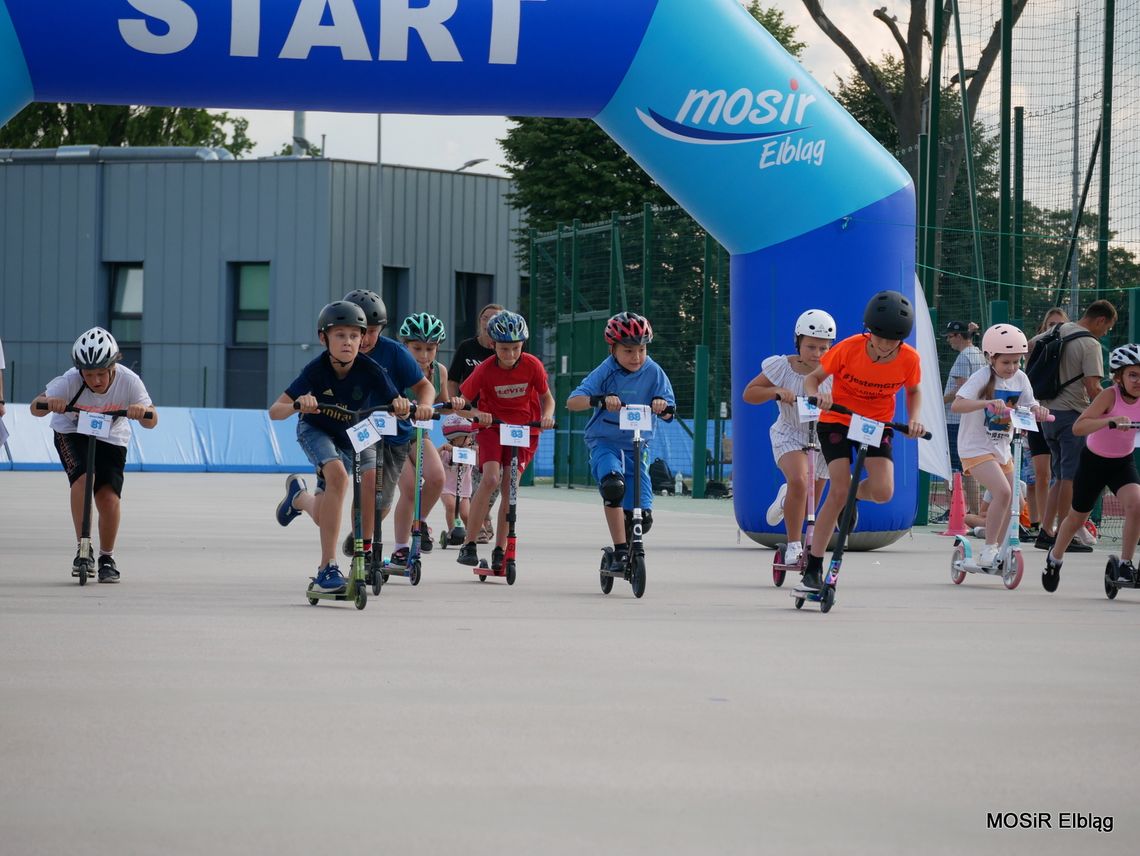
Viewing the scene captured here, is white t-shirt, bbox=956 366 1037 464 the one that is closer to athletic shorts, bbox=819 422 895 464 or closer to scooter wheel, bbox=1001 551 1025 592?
scooter wheel, bbox=1001 551 1025 592

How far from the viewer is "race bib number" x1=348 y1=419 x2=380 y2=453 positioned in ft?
32.2

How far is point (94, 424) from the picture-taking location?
11406mm

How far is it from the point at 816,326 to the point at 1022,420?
149 cm

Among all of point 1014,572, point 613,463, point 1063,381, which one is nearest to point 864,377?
point 613,463

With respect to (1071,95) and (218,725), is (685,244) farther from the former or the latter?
(218,725)

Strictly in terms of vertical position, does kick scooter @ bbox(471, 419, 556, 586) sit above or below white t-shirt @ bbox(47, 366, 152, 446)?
below

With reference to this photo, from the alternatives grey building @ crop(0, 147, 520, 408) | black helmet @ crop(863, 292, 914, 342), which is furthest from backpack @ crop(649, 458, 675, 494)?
grey building @ crop(0, 147, 520, 408)

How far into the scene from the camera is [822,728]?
6.00 meters

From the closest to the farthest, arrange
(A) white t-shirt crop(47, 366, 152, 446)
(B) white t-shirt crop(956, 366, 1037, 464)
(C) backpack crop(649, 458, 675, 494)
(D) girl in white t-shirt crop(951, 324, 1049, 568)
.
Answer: (A) white t-shirt crop(47, 366, 152, 446)
(D) girl in white t-shirt crop(951, 324, 1049, 568)
(B) white t-shirt crop(956, 366, 1037, 464)
(C) backpack crop(649, 458, 675, 494)

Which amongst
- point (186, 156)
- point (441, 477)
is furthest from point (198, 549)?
point (186, 156)

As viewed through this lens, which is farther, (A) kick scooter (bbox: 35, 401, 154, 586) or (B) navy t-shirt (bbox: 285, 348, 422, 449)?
(A) kick scooter (bbox: 35, 401, 154, 586)

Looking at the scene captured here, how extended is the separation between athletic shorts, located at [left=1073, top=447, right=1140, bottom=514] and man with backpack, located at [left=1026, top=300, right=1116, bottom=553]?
3818mm

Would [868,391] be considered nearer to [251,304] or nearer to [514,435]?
[514,435]

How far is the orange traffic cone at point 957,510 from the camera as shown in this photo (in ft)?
57.7
